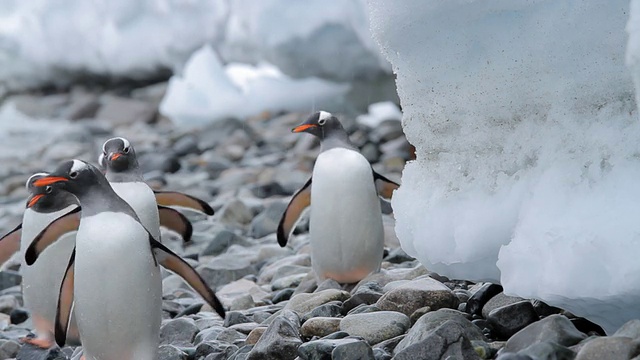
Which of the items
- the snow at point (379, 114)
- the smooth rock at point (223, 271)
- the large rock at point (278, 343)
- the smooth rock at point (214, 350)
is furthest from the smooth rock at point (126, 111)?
the large rock at point (278, 343)

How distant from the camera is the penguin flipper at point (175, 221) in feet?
13.7

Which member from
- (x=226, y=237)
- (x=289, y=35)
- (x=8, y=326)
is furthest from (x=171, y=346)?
(x=289, y=35)

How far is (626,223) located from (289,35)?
8.56 meters

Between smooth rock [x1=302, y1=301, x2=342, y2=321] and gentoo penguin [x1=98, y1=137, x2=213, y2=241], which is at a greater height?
gentoo penguin [x1=98, y1=137, x2=213, y2=241]

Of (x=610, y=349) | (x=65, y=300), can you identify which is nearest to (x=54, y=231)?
A: (x=65, y=300)

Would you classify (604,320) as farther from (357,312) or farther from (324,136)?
(324,136)

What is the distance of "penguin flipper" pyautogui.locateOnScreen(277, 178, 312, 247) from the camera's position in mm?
4375

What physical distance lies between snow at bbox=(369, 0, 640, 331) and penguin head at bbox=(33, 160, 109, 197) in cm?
97

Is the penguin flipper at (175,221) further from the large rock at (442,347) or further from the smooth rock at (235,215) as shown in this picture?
the smooth rock at (235,215)

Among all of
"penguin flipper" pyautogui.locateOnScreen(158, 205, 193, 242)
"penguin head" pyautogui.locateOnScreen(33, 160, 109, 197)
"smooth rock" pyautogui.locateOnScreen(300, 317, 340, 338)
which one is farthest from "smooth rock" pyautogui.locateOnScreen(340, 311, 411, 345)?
"penguin flipper" pyautogui.locateOnScreen(158, 205, 193, 242)

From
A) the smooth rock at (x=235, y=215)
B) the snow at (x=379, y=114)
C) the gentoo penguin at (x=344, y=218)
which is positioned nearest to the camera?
the gentoo penguin at (x=344, y=218)

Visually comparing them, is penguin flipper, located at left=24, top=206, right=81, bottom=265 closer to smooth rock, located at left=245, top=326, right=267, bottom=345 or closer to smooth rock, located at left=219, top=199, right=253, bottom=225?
smooth rock, located at left=245, top=326, right=267, bottom=345

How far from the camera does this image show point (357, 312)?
312 centimetres

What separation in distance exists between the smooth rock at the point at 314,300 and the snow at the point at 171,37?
686 cm
